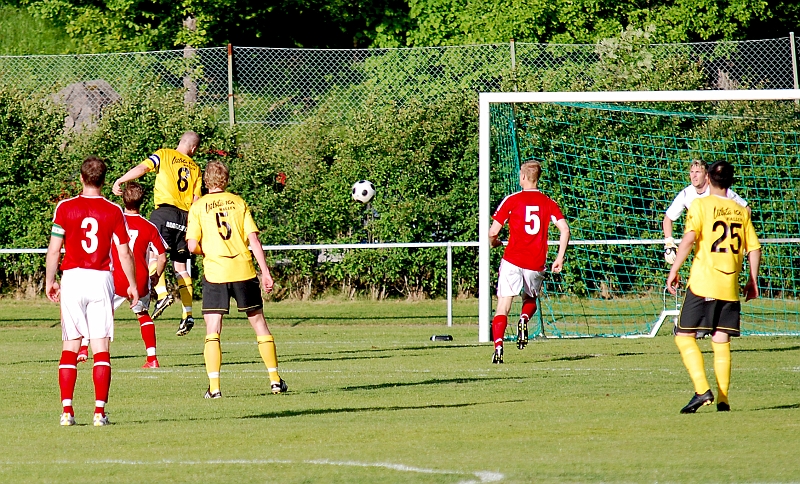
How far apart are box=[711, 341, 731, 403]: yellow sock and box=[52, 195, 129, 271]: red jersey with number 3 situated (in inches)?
160

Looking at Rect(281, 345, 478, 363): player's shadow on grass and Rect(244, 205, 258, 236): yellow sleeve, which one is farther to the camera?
Rect(281, 345, 478, 363): player's shadow on grass

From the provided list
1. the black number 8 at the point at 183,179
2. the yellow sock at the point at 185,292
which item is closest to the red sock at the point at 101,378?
the yellow sock at the point at 185,292

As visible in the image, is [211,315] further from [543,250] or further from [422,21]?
[422,21]

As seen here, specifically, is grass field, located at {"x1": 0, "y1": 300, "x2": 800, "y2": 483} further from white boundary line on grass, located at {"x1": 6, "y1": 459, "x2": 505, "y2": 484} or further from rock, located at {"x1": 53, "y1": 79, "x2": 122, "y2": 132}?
rock, located at {"x1": 53, "y1": 79, "x2": 122, "y2": 132}

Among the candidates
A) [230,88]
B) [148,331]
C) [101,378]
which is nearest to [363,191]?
[230,88]

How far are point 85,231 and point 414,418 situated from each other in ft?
7.97

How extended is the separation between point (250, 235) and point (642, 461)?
13.0 feet

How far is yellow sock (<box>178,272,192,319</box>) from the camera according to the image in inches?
528

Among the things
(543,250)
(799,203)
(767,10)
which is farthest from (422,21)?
(543,250)

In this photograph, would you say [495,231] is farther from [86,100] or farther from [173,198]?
[86,100]

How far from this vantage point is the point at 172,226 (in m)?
13.9

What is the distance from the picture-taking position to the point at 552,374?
36.3ft

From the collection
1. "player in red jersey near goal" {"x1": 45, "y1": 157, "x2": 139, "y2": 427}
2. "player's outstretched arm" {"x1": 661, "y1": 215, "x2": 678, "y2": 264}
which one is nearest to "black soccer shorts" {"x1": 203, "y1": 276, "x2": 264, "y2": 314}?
"player in red jersey near goal" {"x1": 45, "y1": 157, "x2": 139, "y2": 427}

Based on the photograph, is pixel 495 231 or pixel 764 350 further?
pixel 764 350
